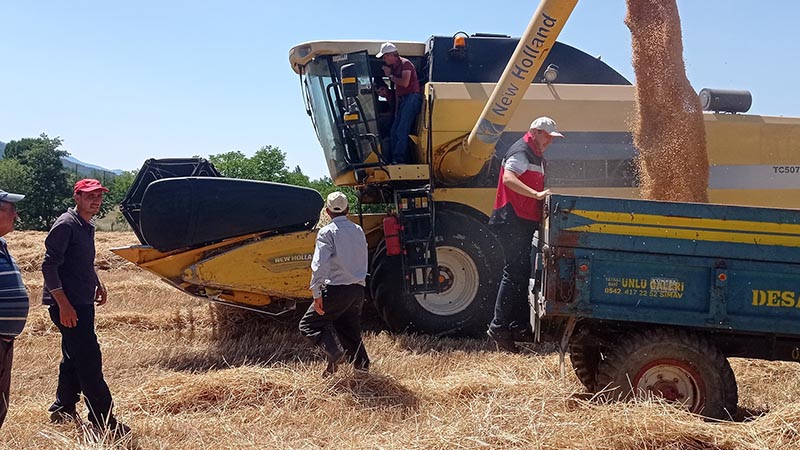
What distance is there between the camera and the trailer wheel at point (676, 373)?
397cm

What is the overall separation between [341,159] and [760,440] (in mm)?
4617

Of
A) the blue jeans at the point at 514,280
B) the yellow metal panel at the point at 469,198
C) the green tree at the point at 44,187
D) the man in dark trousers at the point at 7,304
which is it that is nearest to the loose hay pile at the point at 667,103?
the yellow metal panel at the point at 469,198

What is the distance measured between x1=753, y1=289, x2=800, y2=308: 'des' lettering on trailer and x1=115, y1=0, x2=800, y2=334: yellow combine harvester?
277 cm

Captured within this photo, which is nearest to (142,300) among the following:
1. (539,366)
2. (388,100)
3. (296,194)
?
(296,194)

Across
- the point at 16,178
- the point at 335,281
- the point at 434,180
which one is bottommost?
the point at 335,281

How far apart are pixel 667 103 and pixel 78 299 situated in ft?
15.5

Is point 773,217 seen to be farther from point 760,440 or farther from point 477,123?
point 477,123

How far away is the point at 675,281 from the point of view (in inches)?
157

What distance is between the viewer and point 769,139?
6695 mm

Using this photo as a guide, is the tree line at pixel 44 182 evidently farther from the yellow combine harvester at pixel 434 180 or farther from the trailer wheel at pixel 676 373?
the trailer wheel at pixel 676 373

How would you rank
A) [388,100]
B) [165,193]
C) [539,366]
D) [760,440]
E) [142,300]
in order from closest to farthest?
[760,440] < [539,366] < [165,193] < [388,100] < [142,300]

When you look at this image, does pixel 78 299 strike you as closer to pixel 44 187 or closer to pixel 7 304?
pixel 7 304

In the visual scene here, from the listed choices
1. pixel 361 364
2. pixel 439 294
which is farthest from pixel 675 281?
pixel 439 294

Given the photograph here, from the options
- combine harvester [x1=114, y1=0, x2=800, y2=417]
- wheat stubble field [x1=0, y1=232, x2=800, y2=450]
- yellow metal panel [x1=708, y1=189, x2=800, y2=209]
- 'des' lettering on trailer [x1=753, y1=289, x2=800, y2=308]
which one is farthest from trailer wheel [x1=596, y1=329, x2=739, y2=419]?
yellow metal panel [x1=708, y1=189, x2=800, y2=209]
